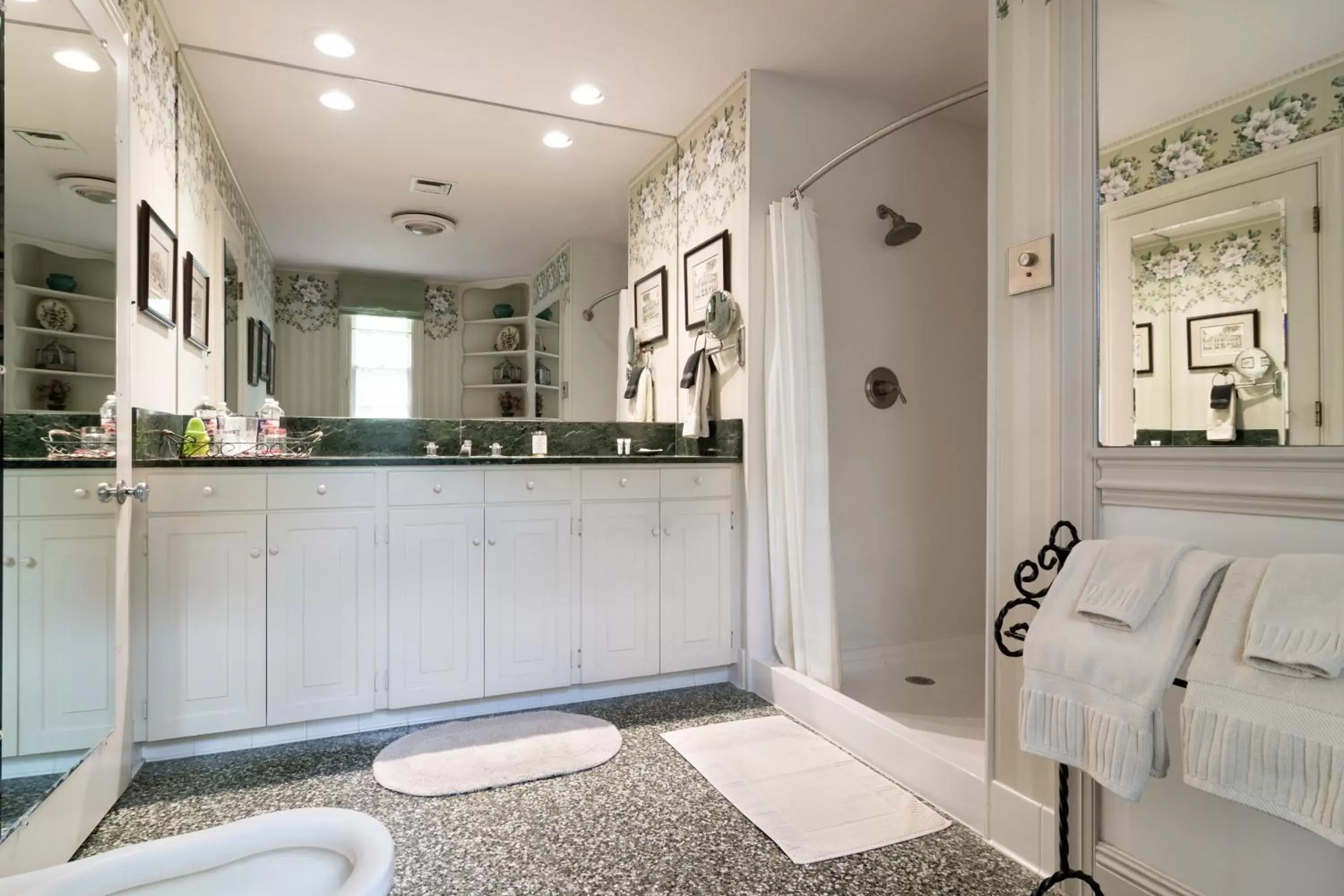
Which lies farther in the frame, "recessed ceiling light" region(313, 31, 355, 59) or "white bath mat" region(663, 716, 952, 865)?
"recessed ceiling light" region(313, 31, 355, 59)

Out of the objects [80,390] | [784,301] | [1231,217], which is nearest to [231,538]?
[80,390]

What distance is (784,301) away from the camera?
104 inches

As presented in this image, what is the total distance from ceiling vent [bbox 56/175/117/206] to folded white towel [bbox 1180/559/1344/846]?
2.42 metres

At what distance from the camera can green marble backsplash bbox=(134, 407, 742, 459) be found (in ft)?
9.28

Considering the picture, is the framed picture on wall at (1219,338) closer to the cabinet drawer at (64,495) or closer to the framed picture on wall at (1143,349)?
the framed picture on wall at (1143,349)

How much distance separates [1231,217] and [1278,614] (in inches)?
28.7

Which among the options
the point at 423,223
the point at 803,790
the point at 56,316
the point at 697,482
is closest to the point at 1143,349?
the point at 803,790

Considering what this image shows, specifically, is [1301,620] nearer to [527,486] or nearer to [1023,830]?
[1023,830]

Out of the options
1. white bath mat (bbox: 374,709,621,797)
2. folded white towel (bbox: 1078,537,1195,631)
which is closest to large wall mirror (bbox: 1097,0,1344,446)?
folded white towel (bbox: 1078,537,1195,631)

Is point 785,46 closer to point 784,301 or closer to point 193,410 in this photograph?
point 784,301

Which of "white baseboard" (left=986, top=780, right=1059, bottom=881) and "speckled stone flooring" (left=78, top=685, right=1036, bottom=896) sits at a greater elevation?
"white baseboard" (left=986, top=780, right=1059, bottom=881)

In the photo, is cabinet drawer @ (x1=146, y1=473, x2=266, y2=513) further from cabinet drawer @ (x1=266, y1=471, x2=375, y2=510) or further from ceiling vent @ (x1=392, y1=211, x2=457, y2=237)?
ceiling vent @ (x1=392, y1=211, x2=457, y2=237)

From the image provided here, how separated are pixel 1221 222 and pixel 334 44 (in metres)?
2.77

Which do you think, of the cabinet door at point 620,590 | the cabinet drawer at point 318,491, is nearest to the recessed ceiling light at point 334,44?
the cabinet drawer at point 318,491
